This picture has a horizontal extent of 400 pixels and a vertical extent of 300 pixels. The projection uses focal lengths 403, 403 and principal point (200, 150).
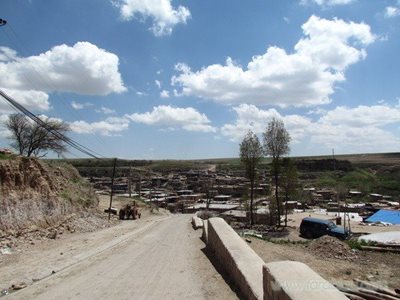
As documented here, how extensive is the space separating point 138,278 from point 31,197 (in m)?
14.7

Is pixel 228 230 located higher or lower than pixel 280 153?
lower

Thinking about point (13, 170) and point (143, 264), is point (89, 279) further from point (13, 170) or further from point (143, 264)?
point (13, 170)

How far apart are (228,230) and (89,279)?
455 cm

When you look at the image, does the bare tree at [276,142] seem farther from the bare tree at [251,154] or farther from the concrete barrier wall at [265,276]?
the concrete barrier wall at [265,276]

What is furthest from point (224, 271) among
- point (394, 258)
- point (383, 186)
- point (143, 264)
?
point (383, 186)

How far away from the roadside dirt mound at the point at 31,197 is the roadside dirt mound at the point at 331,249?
14558 mm

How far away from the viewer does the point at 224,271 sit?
11.1m

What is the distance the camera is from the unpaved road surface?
9.63 meters

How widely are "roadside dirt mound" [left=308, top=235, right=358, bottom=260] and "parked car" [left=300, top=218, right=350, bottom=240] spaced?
33.0 ft

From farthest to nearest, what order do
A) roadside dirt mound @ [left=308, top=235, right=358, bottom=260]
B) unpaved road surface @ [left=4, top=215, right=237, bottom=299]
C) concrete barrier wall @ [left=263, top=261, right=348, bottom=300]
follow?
roadside dirt mound @ [left=308, top=235, right=358, bottom=260]
unpaved road surface @ [left=4, top=215, right=237, bottom=299]
concrete barrier wall @ [left=263, top=261, right=348, bottom=300]

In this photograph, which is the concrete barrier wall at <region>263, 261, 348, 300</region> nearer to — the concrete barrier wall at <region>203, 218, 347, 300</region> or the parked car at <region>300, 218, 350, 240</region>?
the concrete barrier wall at <region>203, 218, 347, 300</region>

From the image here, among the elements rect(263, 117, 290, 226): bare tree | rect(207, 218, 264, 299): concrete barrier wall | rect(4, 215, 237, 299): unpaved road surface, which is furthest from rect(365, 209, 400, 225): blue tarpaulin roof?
rect(207, 218, 264, 299): concrete barrier wall

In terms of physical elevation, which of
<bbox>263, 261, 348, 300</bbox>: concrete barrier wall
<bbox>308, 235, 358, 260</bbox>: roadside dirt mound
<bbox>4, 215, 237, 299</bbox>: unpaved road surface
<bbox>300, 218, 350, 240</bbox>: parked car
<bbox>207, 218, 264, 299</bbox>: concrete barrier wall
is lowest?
<bbox>300, 218, 350, 240</bbox>: parked car

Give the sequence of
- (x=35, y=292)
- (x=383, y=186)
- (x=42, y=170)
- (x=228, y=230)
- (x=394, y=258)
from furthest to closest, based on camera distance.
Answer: (x=383, y=186) → (x=42, y=170) → (x=394, y=258) → (x=228, y=230) → (x=35, y=292)
